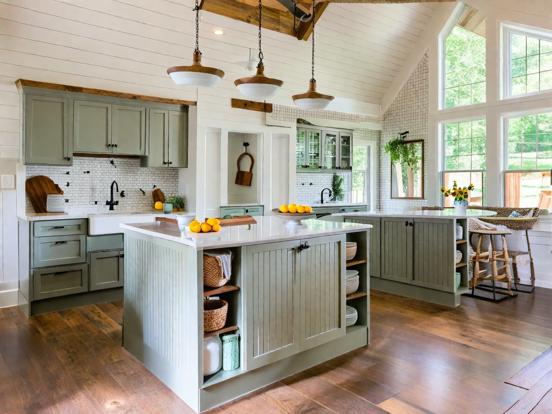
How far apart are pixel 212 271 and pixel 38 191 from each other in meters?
3.35

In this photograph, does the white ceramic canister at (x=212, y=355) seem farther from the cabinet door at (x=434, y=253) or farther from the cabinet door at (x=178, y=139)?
the cabinet door at (x=178, y=139)

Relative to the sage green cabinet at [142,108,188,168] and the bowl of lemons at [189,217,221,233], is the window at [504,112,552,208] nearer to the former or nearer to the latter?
the sage green cabinet at [142,108,188,168]

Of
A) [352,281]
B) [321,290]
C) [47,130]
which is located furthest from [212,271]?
[47,130]

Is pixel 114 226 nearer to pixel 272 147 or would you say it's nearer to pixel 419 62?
pixel 272 147

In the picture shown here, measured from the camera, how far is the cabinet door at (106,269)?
187 inches

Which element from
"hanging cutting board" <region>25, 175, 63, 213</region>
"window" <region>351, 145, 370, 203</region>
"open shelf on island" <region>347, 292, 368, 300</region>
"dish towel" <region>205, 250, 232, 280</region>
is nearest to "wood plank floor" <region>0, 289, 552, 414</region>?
"open shelf on island" <region>347, 292, 368, 300</region>

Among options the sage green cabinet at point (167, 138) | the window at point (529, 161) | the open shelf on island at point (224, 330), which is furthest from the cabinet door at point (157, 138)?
the window at point (529, 161)

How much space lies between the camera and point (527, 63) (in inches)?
232

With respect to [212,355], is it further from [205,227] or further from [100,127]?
[100,127]

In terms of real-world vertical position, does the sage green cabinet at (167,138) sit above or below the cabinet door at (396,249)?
above

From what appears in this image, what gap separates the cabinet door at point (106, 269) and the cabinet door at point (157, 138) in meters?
1.28

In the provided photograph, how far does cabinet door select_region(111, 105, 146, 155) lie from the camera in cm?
509

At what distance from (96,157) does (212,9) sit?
2314mm

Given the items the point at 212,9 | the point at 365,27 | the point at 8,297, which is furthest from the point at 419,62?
the point at 8,297
